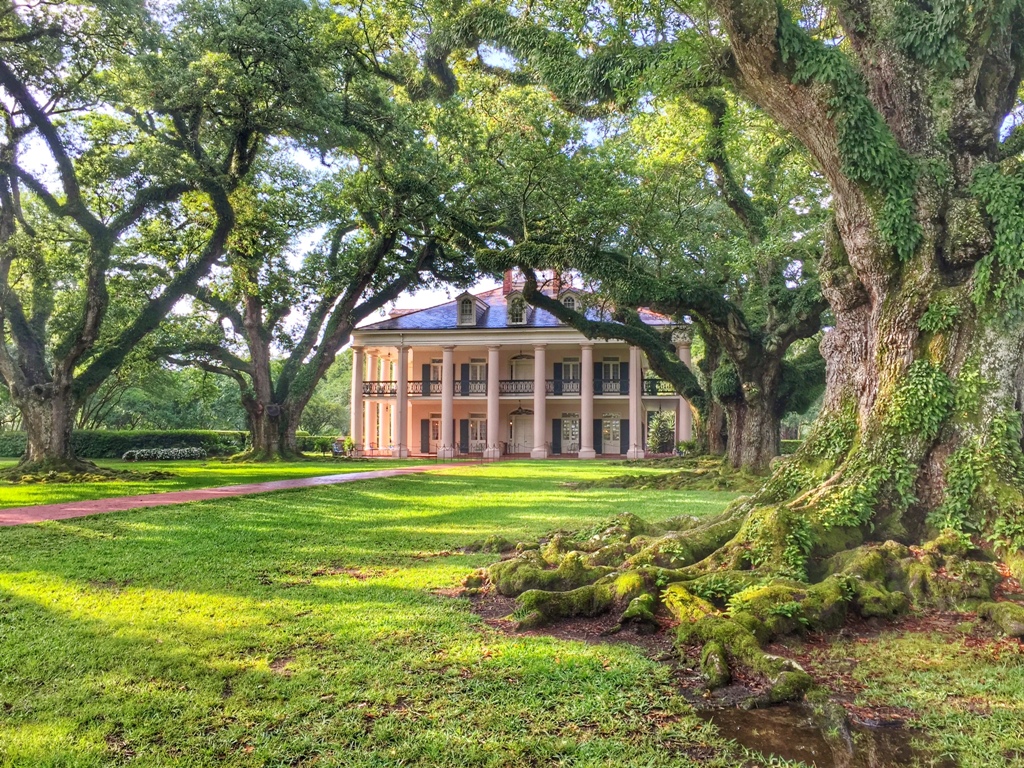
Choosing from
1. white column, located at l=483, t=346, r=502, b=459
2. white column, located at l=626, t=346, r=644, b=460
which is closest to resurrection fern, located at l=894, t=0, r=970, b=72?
white column, located at l=626, t=346, r=644, b=460

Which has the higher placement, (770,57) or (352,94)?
(352,94)

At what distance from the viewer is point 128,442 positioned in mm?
29219

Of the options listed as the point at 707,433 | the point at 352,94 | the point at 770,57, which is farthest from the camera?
the point at 707,433

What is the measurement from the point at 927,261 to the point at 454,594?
4839 millimetres

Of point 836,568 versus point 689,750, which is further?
point 836,568

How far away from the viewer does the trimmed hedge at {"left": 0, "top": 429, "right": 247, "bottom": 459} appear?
28.3 meters

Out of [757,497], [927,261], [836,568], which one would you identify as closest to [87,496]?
[757,497]

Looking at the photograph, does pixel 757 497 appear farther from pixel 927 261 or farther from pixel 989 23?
pixel 989 23

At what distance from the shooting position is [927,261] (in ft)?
18.0

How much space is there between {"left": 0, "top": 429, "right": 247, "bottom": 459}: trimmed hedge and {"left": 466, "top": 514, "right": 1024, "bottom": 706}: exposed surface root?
28.2m

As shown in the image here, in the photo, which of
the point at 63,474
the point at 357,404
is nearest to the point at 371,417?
the point at 357,404

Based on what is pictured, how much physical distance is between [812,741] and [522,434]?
102 ft

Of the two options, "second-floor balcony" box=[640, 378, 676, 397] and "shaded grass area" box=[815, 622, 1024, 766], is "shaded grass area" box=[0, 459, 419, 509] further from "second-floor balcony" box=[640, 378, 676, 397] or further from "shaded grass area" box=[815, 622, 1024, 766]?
"second-floor balcony" box=[640, 378, 676, 397]

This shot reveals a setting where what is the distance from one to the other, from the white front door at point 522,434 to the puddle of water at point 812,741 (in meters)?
30.6
